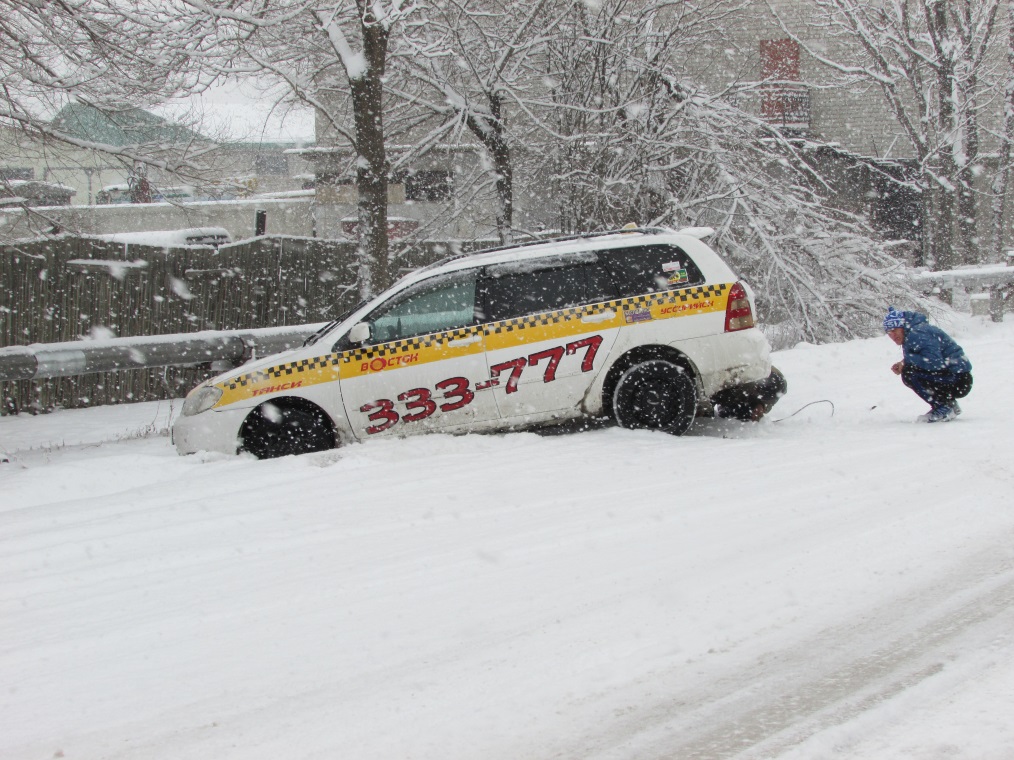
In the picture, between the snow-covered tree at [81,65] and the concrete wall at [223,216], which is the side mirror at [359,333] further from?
the concrete wall at [223,216]

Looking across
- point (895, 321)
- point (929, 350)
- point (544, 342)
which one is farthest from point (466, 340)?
point (929, 350)

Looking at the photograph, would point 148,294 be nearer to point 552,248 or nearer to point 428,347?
point 428,347

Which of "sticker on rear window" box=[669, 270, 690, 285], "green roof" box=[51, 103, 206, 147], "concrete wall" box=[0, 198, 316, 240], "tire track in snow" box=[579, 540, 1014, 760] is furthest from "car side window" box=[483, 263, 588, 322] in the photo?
"concrete wall" box=[0, 198, 316, 240]

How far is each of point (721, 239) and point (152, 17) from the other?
331 inches

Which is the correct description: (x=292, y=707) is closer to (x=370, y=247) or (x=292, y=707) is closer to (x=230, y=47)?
(x=370, y=247)

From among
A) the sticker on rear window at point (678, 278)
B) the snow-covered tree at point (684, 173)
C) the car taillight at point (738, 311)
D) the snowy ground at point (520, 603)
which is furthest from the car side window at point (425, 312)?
the snow-covered tree at point (684, 173)

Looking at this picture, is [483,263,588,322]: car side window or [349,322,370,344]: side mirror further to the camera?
[483,263,588,322]: car side window

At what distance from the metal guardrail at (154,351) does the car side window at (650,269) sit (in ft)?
14.0

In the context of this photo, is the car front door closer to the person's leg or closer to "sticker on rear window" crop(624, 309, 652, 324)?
"sticker on rear window" crop(624, 309, 652, 324)

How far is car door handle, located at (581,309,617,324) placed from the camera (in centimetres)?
834

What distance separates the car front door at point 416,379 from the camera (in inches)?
325

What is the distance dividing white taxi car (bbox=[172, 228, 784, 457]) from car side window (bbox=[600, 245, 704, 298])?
0.01m

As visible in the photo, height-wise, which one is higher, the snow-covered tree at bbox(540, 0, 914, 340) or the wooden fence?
the snow-covered tree at bbox(540, 0, 914, 340)

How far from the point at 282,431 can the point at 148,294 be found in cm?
685
